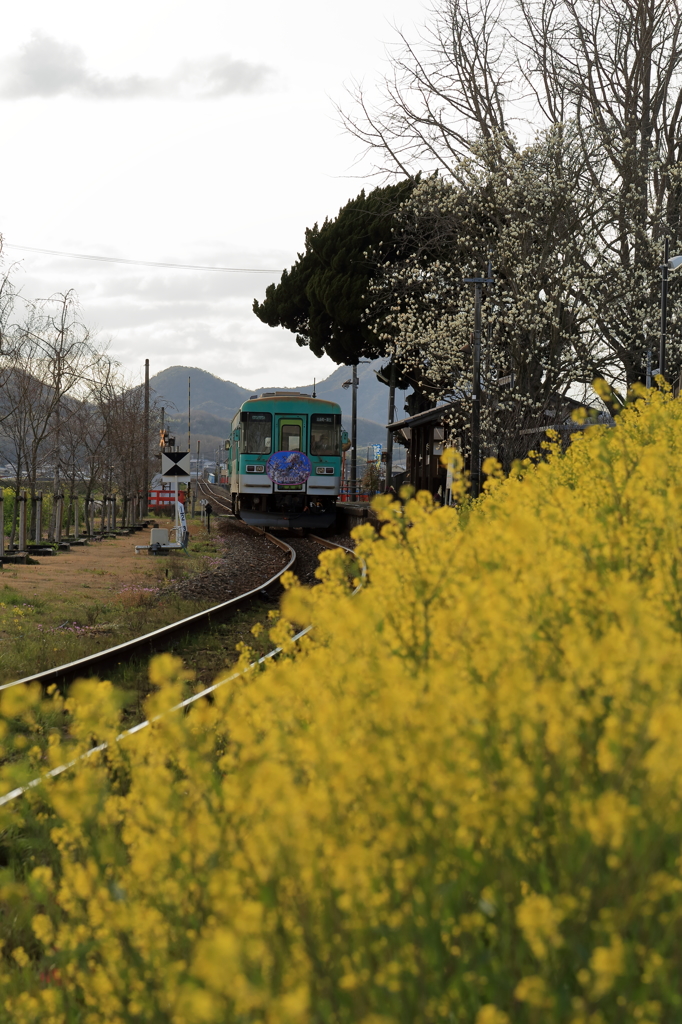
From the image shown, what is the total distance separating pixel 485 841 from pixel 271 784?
59 cm

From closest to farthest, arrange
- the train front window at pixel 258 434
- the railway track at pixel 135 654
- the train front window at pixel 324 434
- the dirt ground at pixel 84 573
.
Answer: the railway track at pixel 135 654
the dirt ground at pixel 84 573
the train front window at pixel 258 434
the train front window at pixel 324 434

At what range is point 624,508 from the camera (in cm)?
426

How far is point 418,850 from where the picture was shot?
203 centimetres

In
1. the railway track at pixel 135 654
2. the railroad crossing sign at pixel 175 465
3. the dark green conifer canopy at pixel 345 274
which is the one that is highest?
the dark green conifer canopy at pixel 345 274

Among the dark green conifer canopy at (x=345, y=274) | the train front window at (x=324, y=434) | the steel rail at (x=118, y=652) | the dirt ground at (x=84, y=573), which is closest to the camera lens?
the steel rail at (x=118, y=652)

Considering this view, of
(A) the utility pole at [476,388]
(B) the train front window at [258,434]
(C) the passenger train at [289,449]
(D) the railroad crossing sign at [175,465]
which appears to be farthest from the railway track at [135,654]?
(B) the train front window at [258,434]

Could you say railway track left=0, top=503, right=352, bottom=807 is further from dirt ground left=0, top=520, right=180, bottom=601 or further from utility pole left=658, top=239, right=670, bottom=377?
utility pole left=658, top=239, right=670, bottom=377

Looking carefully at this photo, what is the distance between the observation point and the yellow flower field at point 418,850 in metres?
1.75

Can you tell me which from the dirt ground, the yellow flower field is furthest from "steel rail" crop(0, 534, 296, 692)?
the yellow flower field

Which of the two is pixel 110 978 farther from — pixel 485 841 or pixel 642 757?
pixel 642 757

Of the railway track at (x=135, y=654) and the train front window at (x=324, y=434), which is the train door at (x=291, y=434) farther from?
the railway track at (x=135, y=654)

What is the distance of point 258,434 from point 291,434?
0.91m

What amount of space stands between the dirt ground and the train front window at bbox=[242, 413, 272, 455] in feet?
17.2

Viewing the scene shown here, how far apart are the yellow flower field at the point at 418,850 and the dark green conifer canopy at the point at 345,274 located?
3090 cm
